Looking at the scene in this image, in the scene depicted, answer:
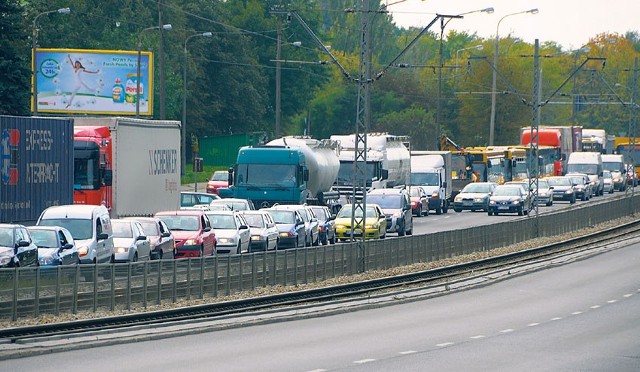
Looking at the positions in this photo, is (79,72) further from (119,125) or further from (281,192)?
(119,125)

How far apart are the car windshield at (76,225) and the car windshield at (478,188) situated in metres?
45.7

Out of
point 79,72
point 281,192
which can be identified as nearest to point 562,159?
point 79,72

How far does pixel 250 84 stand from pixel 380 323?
3280 inches

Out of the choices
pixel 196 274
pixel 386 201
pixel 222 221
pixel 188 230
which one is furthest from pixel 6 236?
pixel 386 201

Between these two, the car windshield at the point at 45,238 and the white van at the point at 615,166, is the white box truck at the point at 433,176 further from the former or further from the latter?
the car windshield at the point at 45,238

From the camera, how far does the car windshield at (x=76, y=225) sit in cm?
3209

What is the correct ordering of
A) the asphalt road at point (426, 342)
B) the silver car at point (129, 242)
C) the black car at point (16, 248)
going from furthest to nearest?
the silver car at point (129, 242) → the black car at point (16, 248) → the asphalt road at point (426, 342)

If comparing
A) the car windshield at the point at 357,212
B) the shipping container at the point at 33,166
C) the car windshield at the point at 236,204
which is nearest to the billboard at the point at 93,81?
the car windshield at the point at 357,212

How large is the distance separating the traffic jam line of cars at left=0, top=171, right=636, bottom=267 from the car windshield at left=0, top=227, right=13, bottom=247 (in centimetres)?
2

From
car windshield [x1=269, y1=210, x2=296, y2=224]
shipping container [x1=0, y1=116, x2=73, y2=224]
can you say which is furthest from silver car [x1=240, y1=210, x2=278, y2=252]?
shipping container [x1=0, y1=116, x2=73, y2=224]

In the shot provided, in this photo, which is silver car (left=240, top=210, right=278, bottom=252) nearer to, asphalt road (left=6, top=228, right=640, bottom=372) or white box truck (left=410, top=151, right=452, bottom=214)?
asphalt road (left=6, top=228, right=640, bottom=372)

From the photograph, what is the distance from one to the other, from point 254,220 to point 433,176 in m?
31.4

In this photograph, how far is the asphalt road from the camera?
19.5 m

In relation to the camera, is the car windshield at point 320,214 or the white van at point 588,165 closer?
the car windshield at point 320,214
